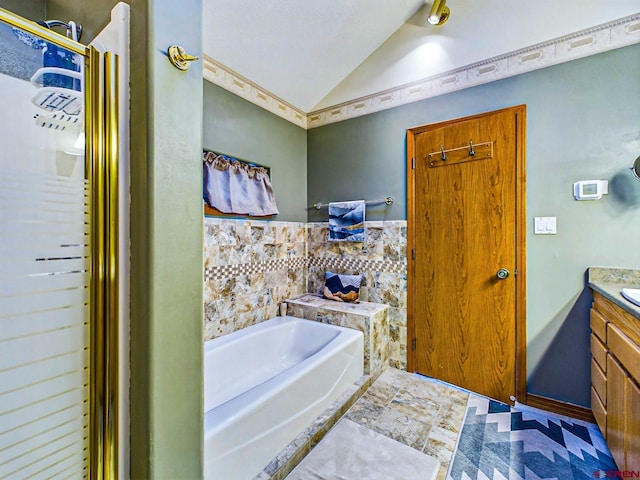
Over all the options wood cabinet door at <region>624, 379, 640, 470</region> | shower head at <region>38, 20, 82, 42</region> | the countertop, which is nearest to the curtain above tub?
shower head at <region>38, 20, 82, 42</region>

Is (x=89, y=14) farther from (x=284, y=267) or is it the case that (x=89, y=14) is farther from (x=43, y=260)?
(x=284, y=267)

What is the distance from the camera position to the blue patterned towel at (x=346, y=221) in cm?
283

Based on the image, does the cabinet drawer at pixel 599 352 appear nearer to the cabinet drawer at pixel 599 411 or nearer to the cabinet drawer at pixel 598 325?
the cabinet drawer at pixel 598 325

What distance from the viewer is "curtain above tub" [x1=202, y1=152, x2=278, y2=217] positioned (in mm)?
2271

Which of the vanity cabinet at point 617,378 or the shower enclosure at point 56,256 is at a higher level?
the shower enclosure at point 56,256

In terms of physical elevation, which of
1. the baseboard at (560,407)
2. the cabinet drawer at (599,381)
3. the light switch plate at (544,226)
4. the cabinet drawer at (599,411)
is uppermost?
the light switch plate at (544,226)

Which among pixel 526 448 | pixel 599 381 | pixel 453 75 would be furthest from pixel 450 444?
pixel 453 75

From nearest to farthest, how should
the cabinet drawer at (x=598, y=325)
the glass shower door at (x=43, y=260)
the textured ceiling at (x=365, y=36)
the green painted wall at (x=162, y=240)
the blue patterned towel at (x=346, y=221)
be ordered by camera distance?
the glass shower door at (x=43, y=260)
the green painted wall at (x=162, y=240)
the cabinet drawer at (x=598, y=325)
the textured ceiling at (x=365, y=36)
the blue patterned towel at (x=346, y=221)

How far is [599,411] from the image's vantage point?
5.60ft

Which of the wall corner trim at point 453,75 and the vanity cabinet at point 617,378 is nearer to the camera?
the vanity cabinet at point 617,378

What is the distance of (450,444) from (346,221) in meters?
1.88

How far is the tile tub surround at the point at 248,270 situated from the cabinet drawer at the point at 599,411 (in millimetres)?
2356

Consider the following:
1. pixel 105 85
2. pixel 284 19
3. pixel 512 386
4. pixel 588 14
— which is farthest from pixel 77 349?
pixel 588 14

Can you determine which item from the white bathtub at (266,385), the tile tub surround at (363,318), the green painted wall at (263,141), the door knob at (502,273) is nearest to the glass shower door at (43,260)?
the white bathtub at (266,385)
